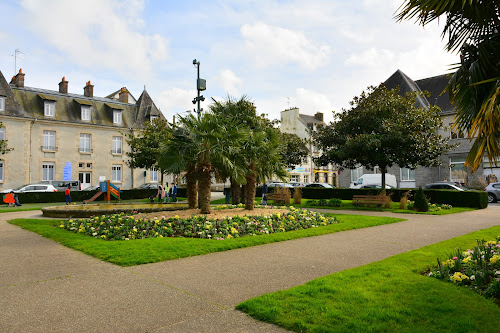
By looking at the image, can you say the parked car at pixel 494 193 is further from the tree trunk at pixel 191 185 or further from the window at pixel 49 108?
the window at pixel 49 108

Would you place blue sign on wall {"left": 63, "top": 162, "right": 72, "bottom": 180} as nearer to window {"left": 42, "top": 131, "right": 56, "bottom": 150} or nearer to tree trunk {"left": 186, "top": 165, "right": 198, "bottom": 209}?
window {"left": 42, "top": 131, "right": 56, "bottom": 150}

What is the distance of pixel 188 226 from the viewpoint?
986 centimetres

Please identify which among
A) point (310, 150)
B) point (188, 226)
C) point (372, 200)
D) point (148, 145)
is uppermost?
point (310, 150)

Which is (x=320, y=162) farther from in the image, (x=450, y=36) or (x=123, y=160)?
(x=123, y=160)

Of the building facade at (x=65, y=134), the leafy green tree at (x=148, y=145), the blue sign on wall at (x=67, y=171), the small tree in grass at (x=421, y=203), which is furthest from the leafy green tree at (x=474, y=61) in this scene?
the blue sign on wall at (x=67, y=171)

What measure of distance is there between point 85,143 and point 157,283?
38975 mm

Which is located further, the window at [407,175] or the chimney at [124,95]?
the chimney at [124,95]

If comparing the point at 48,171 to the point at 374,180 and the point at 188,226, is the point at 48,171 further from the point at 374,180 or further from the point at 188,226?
the point at 188,226

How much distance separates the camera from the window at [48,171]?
38.0m

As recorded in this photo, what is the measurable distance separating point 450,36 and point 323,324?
192 inches

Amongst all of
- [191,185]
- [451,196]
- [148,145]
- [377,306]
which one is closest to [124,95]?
[148,145]

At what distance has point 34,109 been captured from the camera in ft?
124

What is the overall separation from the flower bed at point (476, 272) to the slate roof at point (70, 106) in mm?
39463

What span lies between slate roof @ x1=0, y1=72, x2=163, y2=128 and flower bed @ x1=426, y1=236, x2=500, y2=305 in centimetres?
3946
